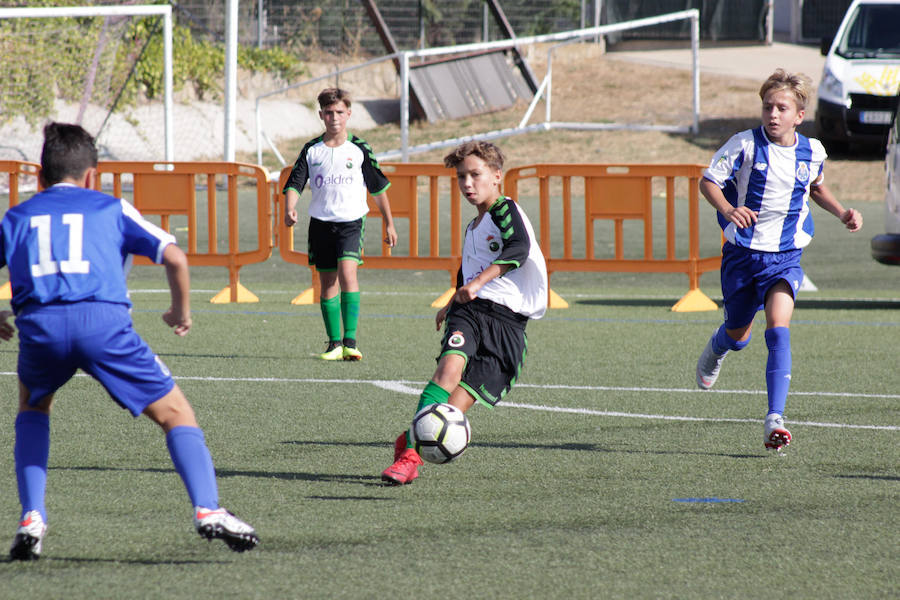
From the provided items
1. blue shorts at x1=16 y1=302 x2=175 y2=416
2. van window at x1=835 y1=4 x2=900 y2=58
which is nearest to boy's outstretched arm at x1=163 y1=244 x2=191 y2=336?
blue shorts at x1=16 y1=302 x2=175 y2=416

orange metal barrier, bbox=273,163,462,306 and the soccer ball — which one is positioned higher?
orange metal barrier, bbox=273,163,462,306

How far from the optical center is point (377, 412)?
25.4 feet

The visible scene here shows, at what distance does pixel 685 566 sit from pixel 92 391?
475 centimetres

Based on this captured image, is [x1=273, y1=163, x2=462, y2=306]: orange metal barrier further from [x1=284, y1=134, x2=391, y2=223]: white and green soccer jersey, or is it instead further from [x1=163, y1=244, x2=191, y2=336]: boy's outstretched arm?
[x1=163, y1=244, x2=191, y2=336]: boy's outstretched arm

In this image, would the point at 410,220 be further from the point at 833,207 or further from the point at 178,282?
the point at 178,282

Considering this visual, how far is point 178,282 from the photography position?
14.8ft

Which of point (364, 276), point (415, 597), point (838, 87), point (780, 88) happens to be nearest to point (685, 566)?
point (415, 597)

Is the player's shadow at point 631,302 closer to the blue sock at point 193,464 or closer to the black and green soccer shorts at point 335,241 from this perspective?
the black and green soccer shorts at point 335,241

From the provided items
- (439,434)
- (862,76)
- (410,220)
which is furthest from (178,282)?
(862,76)

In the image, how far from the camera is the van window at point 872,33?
906 inches

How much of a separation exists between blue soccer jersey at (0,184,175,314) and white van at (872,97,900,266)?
29.7ft

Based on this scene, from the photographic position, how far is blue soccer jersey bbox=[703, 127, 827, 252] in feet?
22.9

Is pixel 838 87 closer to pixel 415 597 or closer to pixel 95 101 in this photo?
pixel 95 101

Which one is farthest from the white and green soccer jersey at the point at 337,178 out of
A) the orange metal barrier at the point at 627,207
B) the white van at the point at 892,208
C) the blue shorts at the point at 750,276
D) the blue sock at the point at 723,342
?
the white van at the point at 892,208
